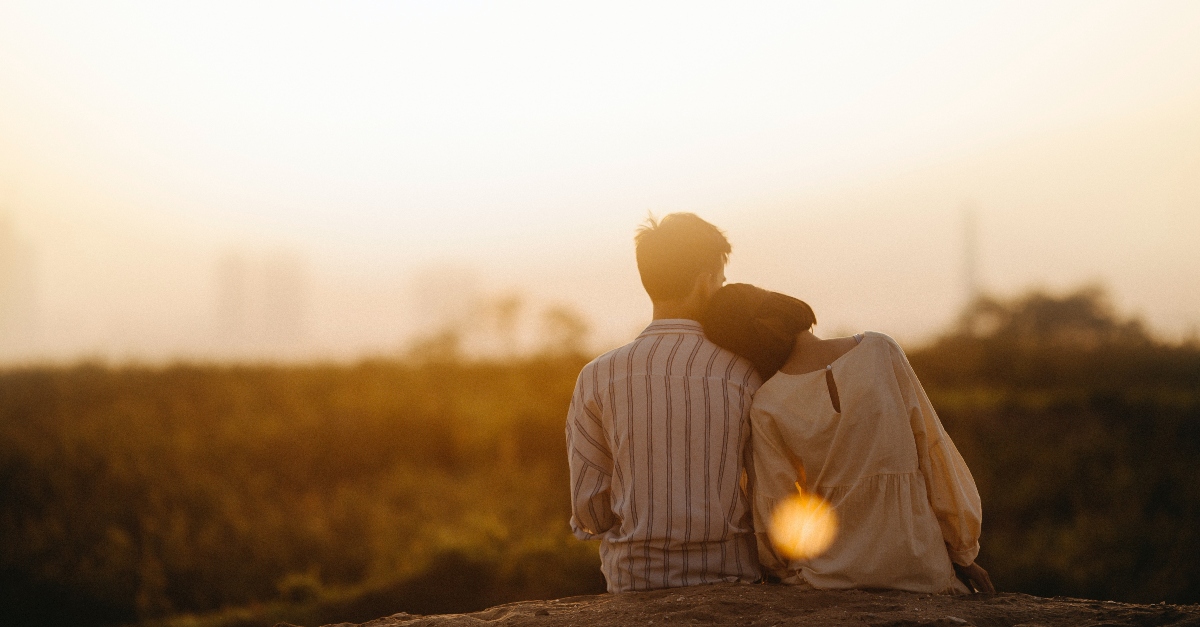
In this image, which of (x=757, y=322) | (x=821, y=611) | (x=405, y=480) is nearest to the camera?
(x=821, y=611)

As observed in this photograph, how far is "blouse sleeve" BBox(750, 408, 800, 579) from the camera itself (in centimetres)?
345

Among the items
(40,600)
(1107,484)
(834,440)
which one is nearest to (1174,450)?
(1107,484)

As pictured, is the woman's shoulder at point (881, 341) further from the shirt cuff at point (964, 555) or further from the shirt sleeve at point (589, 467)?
the shirt sleeve at point (589, 467)

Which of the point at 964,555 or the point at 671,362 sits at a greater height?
the point at 671,362

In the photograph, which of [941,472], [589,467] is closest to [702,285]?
[589,467]

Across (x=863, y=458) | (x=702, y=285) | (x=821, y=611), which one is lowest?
(x=821, y=611)

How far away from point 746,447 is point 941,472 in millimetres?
716

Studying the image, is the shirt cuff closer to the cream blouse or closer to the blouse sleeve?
the cream blouse

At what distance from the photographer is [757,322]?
A: 3.45 meters

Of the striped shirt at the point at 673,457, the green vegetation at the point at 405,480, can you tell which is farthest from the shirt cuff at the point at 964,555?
the green vegetation at the point at 405,480

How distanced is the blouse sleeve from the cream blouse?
0.21 ft

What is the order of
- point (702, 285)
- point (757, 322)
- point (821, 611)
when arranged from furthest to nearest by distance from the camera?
point (702, 285) < point (757, 322) < point (821, 611)

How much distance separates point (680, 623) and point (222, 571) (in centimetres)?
1117

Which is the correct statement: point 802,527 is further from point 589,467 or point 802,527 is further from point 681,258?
point 681,258
